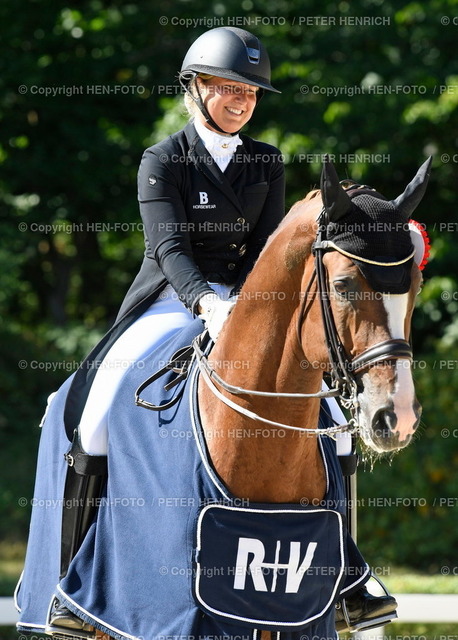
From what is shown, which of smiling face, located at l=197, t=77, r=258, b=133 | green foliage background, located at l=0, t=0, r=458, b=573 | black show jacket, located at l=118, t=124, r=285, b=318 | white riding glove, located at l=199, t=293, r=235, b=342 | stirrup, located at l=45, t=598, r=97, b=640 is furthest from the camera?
green foliage background, located at l=0, t=0, r=458, b=573

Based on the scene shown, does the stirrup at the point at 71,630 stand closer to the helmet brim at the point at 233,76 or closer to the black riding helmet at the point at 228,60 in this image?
the black riding helmet at the point at 228,60

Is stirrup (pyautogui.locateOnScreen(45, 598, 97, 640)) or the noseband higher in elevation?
the noseband

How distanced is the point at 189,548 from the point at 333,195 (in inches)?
57.9

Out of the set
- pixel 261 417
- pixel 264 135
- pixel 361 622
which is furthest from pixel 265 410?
pixel 264 135

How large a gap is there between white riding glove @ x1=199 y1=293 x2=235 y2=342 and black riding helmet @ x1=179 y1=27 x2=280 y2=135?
38.6 inches

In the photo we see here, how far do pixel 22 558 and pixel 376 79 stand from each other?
7.65 meters

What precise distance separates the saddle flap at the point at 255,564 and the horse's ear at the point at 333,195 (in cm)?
118

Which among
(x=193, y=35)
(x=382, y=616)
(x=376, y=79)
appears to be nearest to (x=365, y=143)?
(x=376, y=79)

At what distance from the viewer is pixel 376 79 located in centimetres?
1258

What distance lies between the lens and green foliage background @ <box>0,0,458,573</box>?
12.2 m

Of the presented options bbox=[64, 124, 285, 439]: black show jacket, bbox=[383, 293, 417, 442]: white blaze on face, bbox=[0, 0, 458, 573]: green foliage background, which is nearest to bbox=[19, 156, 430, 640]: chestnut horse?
bbox=[383, 293, 417, 442]: white blaze on face

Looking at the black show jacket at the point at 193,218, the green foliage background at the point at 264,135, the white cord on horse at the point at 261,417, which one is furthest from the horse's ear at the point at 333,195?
the green foliage background at the point at 264,135

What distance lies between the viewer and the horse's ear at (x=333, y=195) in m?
3.51

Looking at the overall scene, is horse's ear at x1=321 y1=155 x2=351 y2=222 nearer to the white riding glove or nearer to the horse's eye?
the horse's eye
